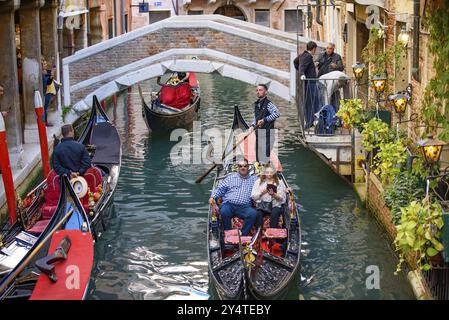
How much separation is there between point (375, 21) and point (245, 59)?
6.03ft

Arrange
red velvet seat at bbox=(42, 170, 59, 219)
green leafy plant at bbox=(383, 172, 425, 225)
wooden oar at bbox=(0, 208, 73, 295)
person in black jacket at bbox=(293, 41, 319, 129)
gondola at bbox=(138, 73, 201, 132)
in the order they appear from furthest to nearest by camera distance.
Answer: gondola at bbox=(138, 73, 201, 132) < person in black jacket at bbox=(293, 41, 319, 129) < red velvet seat at bbox=(42, 170, 59, 219) < green leafy plant at bbox=(383, 172, 425, 225) < wooden oar at bbox=(0, 208, 73, 295)

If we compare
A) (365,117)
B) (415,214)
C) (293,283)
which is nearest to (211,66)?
(365,117)

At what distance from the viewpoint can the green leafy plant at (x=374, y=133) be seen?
5.64 m

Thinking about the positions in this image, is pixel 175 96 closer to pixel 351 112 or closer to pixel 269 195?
pixel 351 112

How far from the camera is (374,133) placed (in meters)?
5.68

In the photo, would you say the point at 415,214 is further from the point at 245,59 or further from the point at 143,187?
the point at 245,59

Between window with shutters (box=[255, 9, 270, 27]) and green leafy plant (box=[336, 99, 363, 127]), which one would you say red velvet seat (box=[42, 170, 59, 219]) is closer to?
green leafy plant (box=[336, 99, 363, 127])

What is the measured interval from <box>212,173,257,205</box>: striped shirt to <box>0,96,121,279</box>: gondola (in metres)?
0.84

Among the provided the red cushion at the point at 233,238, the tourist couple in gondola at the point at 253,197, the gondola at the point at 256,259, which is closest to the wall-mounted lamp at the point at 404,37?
the gondola at the point at 256,259

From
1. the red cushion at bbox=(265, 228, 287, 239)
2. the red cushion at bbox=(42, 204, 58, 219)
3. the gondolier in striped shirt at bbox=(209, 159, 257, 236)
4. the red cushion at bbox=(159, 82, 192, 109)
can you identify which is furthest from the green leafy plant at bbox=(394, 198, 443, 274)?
the red cushion at bbox=(159, 82, 192, 109)

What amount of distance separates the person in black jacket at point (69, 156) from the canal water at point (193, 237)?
518 mm

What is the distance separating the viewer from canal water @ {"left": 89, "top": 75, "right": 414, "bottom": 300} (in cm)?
519

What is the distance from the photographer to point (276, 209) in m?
5.36

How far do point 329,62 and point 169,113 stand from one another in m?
2.62
